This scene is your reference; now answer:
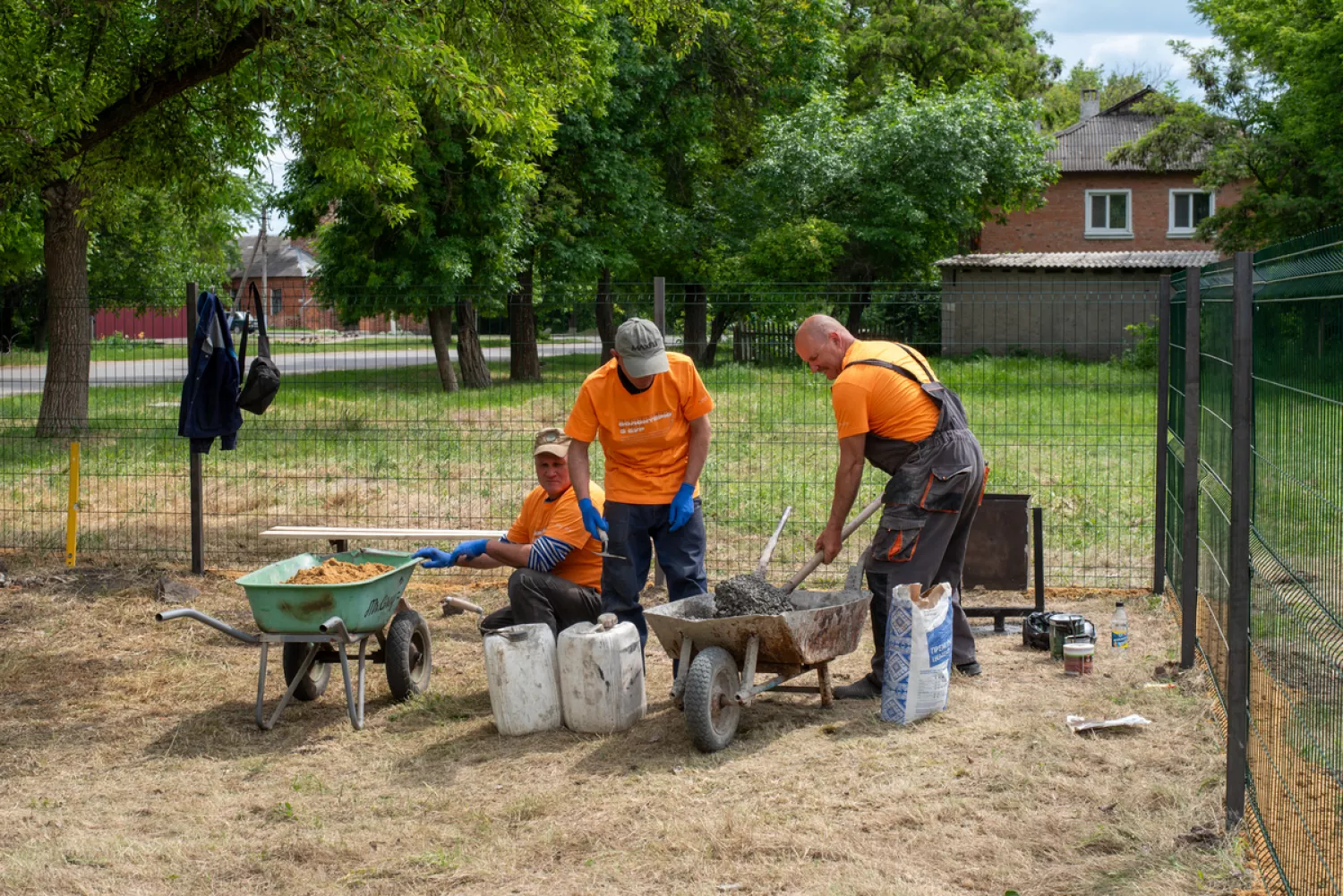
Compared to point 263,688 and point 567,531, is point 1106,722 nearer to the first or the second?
point 567,531

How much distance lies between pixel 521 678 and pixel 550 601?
1.71 ft

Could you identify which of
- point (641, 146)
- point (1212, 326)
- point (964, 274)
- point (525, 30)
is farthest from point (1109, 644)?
point (964, 274)

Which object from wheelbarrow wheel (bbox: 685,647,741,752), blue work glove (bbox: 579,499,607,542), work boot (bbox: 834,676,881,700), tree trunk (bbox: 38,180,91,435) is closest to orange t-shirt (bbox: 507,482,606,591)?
blue work glove (bbox: 579,499,607,542)

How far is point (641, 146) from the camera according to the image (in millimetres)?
26391

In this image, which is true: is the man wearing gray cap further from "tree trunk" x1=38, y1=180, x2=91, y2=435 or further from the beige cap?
"tree trunk" x1=38, y1=180, x2=91, y2=435

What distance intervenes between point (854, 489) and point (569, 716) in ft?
5.32

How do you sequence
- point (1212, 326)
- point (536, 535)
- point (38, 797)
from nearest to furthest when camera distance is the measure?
point (38, 797), point (1212, 326), point (536, 535)

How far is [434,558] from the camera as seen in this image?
6.17m

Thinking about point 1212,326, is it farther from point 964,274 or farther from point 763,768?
point 964,274

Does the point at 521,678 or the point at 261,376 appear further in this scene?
the point at 261,376

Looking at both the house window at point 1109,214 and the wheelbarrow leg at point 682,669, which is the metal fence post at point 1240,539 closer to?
→ the wheelbarrow leg at point 682,669

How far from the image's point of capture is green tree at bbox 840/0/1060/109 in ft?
123

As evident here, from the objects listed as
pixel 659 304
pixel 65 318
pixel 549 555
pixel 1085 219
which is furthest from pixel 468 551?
pixel 1085 219

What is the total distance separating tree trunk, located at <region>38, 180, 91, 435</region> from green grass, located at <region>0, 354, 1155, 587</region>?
36cm
